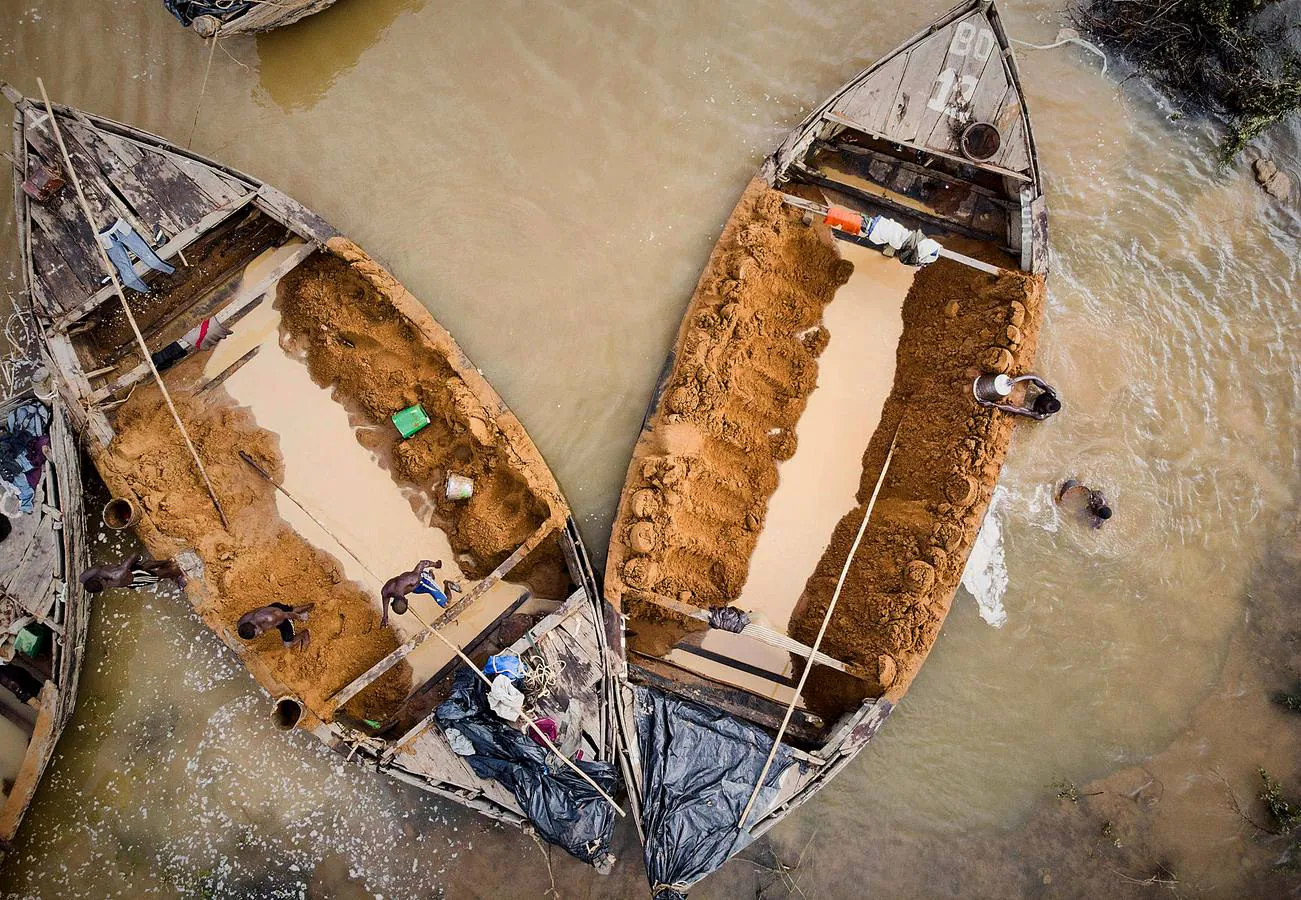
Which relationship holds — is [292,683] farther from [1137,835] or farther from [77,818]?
[1137,835]

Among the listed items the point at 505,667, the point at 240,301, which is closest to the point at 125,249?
the point at 240,301

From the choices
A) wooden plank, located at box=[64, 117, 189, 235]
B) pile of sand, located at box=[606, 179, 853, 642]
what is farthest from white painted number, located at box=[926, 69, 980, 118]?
wooden plank, located at box=[64, 117, 189, 235]

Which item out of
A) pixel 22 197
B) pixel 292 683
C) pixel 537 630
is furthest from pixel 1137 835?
pixel 22 197

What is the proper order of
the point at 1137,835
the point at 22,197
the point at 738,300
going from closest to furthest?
the point at 22,197 < the point at 738,300 < the point at 1137,835

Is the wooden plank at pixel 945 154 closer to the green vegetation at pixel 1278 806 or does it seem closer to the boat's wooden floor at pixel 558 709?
the boat's wooden floor at pixel 558 709

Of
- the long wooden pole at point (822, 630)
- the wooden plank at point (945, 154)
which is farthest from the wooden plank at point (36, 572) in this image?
the wooden plank at point (945, 154)

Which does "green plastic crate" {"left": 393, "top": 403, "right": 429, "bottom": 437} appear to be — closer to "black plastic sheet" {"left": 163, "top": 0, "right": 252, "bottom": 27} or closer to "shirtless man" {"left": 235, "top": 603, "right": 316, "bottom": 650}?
"shirtless man" {"left": 235, "top": 603, "right": 316, "bottom": 650}

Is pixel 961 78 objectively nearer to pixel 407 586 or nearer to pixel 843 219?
pixel 843 219
